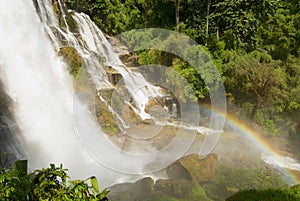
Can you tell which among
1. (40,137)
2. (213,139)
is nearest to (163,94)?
(213,139)

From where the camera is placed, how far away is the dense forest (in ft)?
38.6

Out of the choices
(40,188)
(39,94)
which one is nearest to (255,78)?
(39,94)

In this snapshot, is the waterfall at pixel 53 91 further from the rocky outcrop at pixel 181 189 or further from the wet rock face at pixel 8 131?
the rocky outcrop at pixel 181 189

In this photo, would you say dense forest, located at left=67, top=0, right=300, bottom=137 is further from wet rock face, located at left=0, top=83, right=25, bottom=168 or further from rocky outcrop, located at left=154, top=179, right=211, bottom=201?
wet rock face, located at left=0, top=83, right=25, bottom=168

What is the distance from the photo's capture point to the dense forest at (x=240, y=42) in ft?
38.6

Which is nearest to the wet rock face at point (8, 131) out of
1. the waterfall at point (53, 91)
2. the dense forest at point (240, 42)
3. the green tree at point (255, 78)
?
the waterfall at point (53, 91)

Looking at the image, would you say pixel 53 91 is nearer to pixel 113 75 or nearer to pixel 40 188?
pixel 113 75

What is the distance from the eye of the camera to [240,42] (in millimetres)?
13141

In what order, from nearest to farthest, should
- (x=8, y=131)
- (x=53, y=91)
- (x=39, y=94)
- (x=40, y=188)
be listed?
(x=40, y=188), (x=8, y=131), (x=39, y=94), (x=53, y=91)

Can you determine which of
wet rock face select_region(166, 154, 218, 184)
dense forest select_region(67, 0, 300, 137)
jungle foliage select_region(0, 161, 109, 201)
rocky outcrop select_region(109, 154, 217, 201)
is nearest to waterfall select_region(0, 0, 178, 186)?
rocky outcrop select_region(109, 154, 217, 201)

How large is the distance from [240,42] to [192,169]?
287 inches

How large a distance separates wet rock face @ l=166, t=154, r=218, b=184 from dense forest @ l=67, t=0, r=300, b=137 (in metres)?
3.78

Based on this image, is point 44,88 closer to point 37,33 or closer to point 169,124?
point 37,33

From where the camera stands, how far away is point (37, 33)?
1114 centimetres
